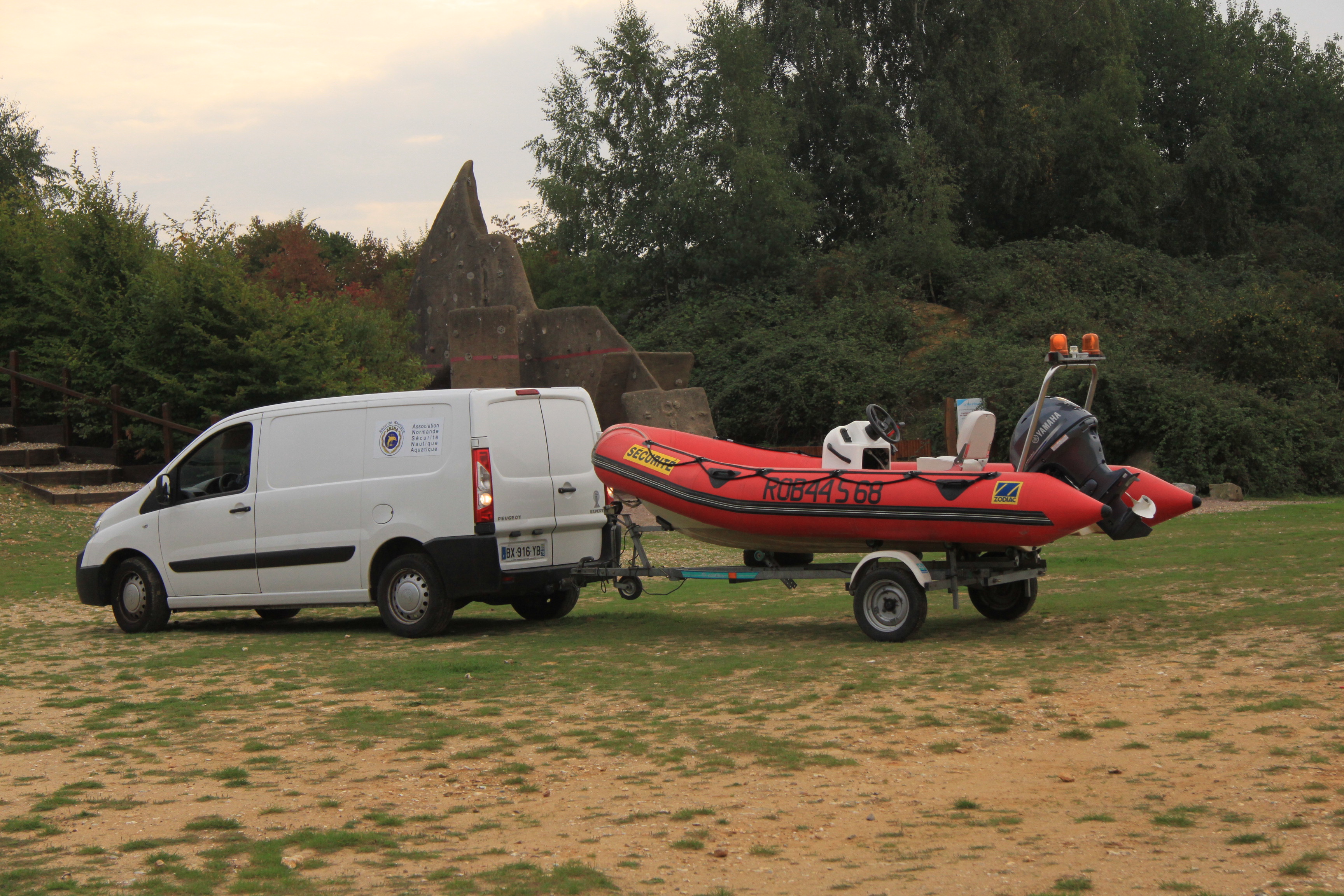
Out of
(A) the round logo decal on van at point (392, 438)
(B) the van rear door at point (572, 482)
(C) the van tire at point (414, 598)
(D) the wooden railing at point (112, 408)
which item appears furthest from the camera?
(D) the wooden railing at point (112, 408)

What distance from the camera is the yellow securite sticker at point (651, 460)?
10.1m

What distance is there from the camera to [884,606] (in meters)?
9.14

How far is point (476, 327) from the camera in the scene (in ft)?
88.9

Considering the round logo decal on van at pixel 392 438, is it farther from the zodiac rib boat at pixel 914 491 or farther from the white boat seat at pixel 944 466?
the white boat seat at pixel 944 466

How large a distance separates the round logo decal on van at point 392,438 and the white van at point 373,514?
0.01m

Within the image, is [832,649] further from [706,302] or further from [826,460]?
[706,302]

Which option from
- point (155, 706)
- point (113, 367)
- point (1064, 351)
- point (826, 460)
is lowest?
point (155, 706)

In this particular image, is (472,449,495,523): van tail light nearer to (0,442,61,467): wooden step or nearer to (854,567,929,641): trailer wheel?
(854,567,929,641): trailer wheel

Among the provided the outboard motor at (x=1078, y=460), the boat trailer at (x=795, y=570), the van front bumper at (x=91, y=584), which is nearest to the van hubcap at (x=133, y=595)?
the van front bumper at (x=91, y=584)

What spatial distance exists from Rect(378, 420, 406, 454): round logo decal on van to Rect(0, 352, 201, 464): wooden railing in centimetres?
1207

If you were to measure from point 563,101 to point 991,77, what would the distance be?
14.3 meters

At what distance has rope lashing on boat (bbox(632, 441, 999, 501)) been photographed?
29.1 ft

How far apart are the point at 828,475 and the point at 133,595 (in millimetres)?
6479

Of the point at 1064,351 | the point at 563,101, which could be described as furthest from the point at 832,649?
the point at 563,101
